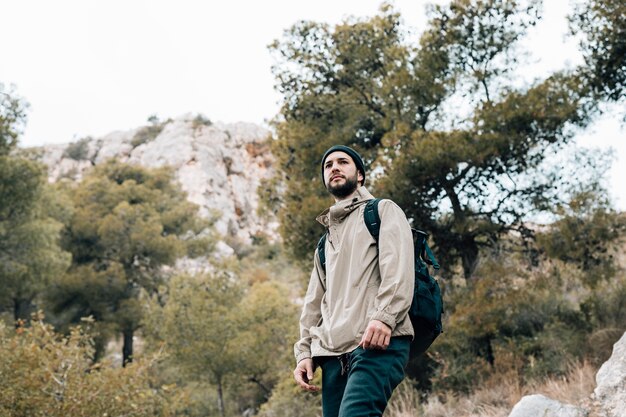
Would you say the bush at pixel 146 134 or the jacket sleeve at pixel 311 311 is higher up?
the bush at pixel 146 134

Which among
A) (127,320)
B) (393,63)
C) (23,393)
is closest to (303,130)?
(393,63)

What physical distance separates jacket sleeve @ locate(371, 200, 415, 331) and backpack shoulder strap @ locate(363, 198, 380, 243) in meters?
0.03

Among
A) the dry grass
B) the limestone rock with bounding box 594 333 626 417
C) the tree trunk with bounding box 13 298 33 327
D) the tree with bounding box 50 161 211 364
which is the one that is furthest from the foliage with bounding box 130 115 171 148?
the limestone rock with bounding box 594 333 626 417

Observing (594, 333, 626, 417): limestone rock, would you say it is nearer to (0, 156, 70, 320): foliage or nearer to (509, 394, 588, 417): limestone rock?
(509, 394, 588, 417): limestone rock

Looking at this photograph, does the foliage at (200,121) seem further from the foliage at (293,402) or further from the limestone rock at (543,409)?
the limestone rock at (543,409)

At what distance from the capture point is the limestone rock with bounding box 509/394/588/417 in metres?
5.05

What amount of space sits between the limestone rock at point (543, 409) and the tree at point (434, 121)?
5.04m

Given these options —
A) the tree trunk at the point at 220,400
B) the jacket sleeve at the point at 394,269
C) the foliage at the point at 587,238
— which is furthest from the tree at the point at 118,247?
the jacket sleeve at the point at 394,269

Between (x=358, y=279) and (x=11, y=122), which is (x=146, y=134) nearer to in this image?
(x=11, y=122)

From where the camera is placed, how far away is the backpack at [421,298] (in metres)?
2.57

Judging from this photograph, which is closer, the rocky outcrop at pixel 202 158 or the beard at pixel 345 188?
the beard at pixel 345 188

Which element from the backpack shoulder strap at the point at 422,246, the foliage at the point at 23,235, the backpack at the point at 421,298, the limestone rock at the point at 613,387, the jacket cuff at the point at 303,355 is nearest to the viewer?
the backpack at the point at 421,298

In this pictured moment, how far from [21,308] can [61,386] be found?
12314mm

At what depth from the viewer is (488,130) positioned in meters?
9.83
